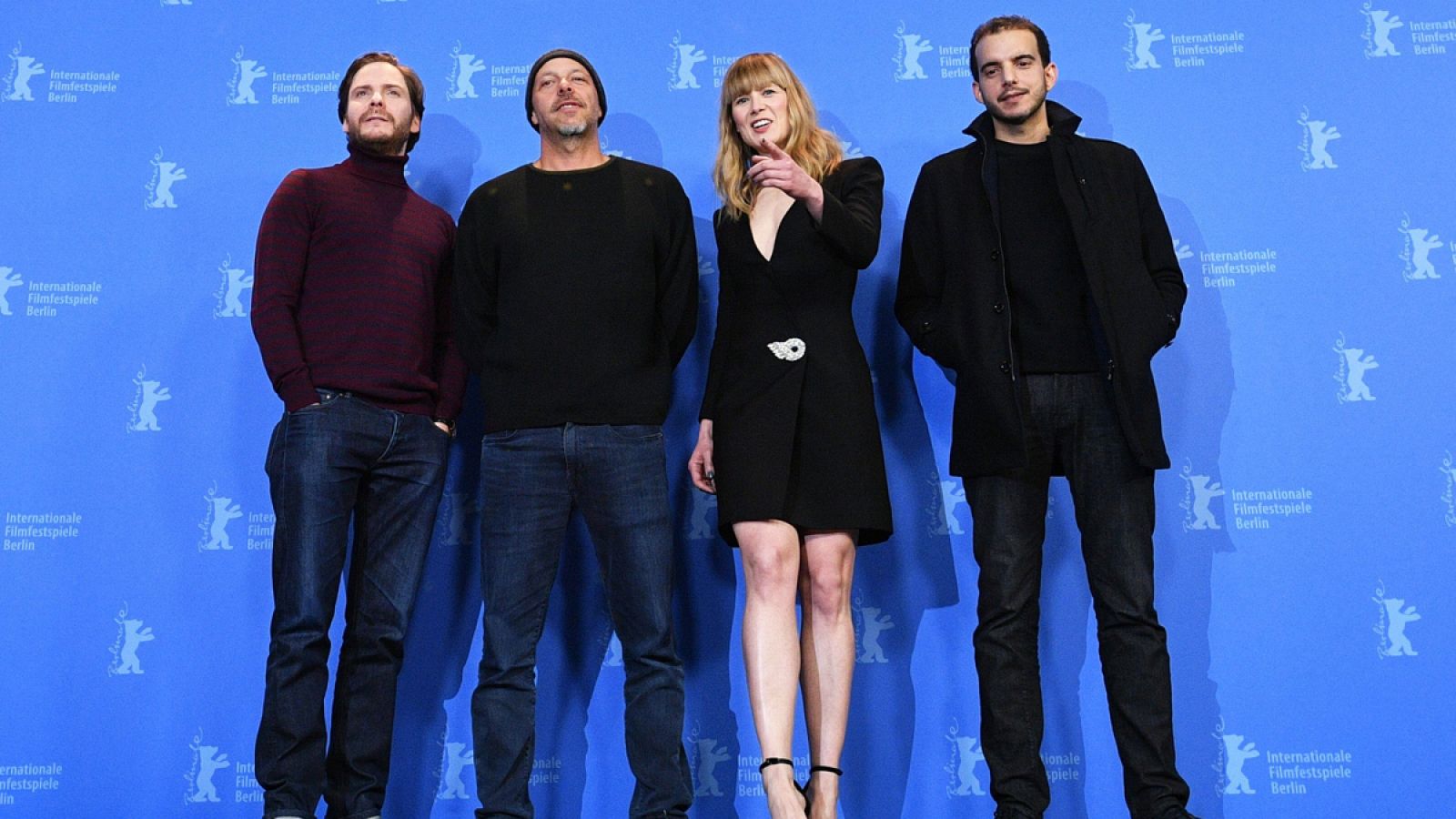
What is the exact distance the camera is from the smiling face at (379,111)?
9.82 ft

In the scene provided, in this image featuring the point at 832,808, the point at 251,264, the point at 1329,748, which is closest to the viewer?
the point at 832,808

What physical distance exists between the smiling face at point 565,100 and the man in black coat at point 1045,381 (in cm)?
89

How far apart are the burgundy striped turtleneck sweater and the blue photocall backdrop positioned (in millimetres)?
395

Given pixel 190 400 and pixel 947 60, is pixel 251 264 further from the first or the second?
pixel 947 60

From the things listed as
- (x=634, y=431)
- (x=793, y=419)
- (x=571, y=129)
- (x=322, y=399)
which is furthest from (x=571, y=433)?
(x=571, y=129)

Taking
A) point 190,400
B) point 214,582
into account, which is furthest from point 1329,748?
point 190,400

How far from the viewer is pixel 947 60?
3.42 meters

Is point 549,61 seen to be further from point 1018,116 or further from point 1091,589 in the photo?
point 1091,589

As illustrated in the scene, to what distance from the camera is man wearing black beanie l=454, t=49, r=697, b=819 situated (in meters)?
2.61

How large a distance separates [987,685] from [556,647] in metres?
1.17

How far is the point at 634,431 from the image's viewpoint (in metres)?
2.70

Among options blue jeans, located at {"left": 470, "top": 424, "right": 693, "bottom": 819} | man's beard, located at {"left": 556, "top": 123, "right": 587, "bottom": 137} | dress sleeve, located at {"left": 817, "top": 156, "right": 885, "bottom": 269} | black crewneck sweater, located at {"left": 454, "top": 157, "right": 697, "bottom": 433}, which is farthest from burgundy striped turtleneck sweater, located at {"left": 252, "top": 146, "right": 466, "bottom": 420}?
dress sleeve, located at {"left": 817, "top": 156, "right": 885, "bottom": 269}

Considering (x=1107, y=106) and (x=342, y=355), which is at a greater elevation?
(x=1107, y=106)

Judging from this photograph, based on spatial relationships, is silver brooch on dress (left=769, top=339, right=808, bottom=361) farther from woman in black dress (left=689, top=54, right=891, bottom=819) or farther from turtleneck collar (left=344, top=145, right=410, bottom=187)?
turtleneck collar (left=344, top=145, right=410, bottom=187)
